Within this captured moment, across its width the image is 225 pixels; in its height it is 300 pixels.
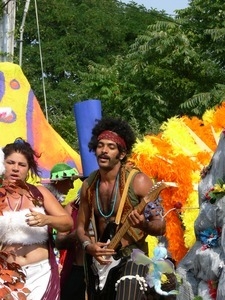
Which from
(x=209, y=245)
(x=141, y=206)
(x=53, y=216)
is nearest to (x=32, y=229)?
Answer: (x=53, y=216)

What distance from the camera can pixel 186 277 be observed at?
6766mm

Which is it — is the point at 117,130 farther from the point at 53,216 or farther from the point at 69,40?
the point at 69,40

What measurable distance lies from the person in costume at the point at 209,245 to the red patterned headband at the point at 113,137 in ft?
2.42

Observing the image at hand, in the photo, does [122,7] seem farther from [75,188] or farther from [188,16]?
[75,188]

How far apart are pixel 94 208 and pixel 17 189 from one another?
1234 millimetres

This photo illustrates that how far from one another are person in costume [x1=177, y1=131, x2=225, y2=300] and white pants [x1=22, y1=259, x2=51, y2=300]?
3.69 feet

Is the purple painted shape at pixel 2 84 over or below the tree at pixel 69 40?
Result: below

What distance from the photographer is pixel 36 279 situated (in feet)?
19.2

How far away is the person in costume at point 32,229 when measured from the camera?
18.9 feet

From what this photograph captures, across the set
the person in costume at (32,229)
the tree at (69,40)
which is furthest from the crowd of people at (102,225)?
the tree at (69,40)

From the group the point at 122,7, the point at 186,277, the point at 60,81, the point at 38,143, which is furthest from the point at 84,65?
the point at 186,277

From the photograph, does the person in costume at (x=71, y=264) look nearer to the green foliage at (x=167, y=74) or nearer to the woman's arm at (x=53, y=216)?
the woman's arm at (x=53, y=216)

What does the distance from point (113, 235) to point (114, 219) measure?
0.43ft

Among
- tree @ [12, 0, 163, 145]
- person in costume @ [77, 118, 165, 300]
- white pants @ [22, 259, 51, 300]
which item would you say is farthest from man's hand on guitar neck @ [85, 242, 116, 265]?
tree @ [12, 0, 163, 145]
